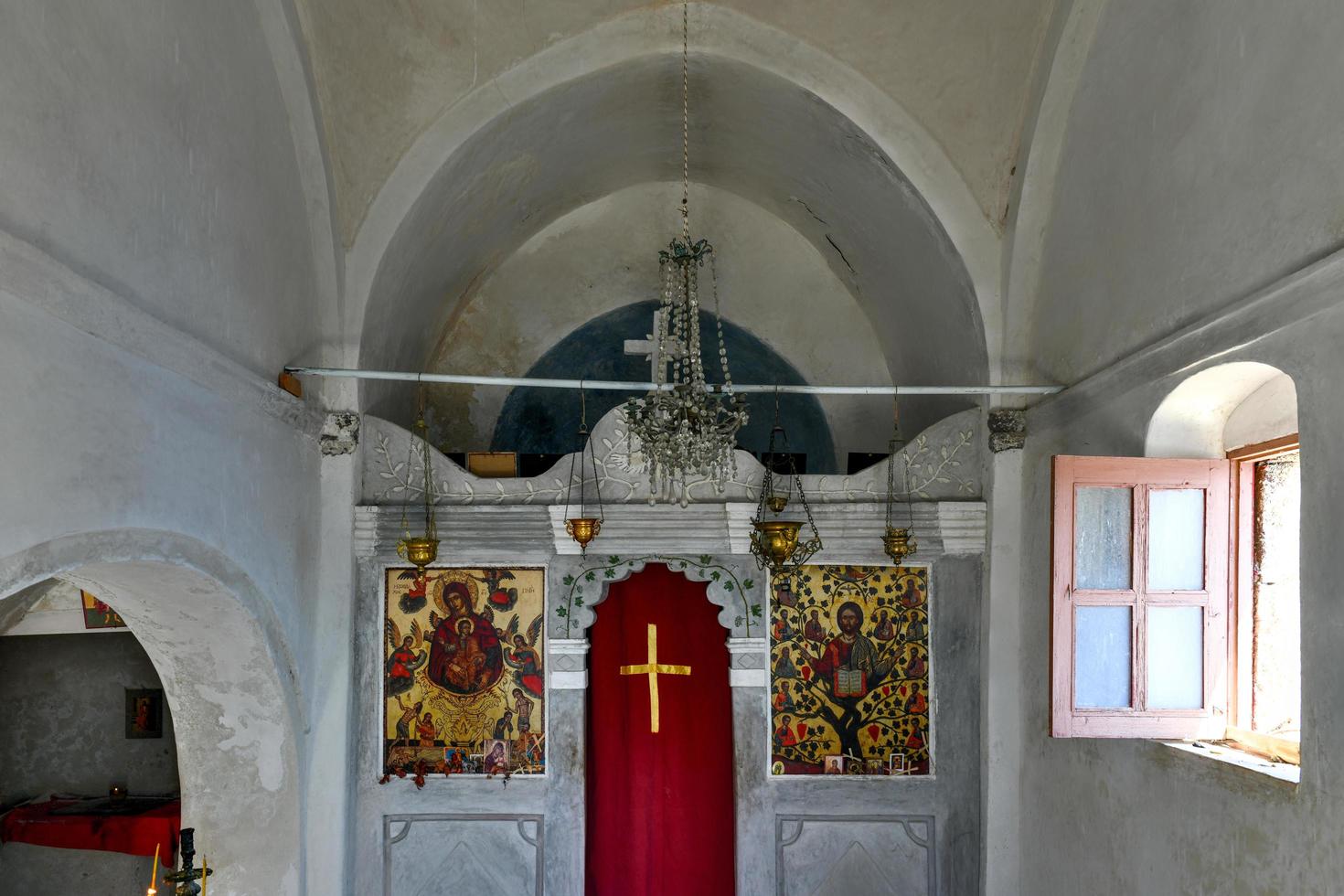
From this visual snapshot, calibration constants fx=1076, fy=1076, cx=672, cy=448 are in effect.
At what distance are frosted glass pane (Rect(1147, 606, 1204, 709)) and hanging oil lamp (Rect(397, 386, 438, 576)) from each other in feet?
11.3

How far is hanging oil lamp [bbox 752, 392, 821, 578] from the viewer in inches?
209

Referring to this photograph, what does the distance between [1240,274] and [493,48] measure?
384 cm

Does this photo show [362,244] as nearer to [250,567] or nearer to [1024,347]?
[250,567]

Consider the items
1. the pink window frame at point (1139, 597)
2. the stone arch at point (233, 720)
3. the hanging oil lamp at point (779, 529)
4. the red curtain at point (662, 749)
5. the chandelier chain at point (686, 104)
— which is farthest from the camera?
the red curtain at point (662, 749)

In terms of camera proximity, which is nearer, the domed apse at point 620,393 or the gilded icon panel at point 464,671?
the gilded icon panel at point 464,671

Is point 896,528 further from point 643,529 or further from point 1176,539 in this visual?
point 1176,539

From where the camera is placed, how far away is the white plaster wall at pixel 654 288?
806 centimetres

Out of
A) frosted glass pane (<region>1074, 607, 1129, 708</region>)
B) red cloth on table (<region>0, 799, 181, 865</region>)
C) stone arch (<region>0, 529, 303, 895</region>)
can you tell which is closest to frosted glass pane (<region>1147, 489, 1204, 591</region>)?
frosted glass pane (<region>1074, 607, 1129, 708</region>)

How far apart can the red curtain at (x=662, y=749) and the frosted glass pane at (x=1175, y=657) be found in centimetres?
255

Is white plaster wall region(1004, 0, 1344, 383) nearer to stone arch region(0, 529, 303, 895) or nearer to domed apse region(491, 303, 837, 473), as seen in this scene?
domed apse region(491, 303, 837, 473)

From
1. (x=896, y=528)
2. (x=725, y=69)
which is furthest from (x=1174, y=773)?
(x=725, y=69)

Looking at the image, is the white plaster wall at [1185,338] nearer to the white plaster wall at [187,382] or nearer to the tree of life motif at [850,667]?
the tree of life motif at [850,667]

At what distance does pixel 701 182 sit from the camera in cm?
805

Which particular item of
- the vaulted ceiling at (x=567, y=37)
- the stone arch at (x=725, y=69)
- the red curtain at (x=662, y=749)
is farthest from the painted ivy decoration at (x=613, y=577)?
the vaulted ceiling at (x=567, y=37)
